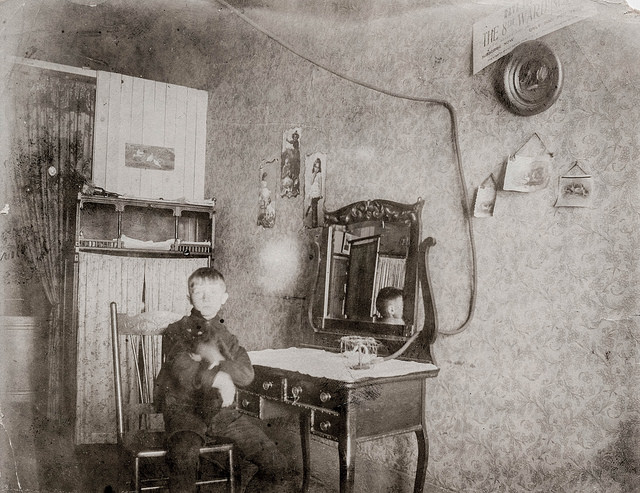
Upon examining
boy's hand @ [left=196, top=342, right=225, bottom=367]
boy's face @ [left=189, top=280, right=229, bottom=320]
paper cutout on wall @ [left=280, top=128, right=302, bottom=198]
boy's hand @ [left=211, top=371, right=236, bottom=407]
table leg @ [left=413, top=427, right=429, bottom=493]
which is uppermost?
paper cutout on wall @ [left=280, top=128, right=302, bottom=198]

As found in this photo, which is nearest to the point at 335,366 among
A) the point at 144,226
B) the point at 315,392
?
the point at 315,392

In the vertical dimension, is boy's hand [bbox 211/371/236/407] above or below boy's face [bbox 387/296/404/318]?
below

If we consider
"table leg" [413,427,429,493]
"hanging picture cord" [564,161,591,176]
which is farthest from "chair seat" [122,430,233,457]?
"hanging picture cord" [564,161,591,176]

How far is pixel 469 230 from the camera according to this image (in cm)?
241

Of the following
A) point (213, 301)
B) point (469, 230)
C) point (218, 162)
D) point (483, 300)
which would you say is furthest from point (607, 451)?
point (218, 162)

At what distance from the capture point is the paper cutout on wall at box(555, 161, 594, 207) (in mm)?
2023

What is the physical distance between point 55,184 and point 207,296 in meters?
2.75

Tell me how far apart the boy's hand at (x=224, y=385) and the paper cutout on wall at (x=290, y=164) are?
5.31ft

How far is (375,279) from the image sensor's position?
2.57m

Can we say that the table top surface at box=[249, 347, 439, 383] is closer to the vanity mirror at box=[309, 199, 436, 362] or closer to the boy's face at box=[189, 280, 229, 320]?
the vanity mirror at box=[309, 199, 436, 362]

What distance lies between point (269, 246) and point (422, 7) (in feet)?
5.63

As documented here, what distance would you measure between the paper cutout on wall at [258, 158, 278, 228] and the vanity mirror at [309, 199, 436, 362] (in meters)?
0.76

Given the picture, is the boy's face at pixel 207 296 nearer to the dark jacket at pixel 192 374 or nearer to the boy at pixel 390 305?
the dark jacket at pixel 192 374

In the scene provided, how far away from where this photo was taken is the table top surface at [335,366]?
2131 mm
